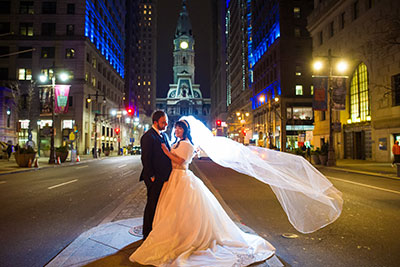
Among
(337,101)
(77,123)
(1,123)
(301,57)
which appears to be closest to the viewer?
(337,101)

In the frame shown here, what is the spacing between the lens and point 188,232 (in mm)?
4648

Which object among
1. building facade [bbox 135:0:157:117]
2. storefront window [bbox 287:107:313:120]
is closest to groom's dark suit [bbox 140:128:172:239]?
storefront window [bbox 287:107:313:120]

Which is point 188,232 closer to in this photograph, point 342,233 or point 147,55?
point 342,233

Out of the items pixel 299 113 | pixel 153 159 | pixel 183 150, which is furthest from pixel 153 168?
pixel 299 113

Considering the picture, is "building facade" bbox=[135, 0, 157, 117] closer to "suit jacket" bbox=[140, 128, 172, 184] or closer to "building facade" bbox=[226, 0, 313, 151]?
"building facade" bbox=[226, 0, 313, 151]

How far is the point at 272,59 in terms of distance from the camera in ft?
192

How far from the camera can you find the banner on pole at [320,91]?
2536cm

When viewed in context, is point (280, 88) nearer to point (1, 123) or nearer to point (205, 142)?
point (1, 123)

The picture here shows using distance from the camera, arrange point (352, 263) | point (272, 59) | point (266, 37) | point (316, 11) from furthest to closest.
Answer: point (266, 37) → point (272, 59) → point (316, 11) → point (352, 263)

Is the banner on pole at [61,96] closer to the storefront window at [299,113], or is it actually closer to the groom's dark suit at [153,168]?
the groom's dark suit at [153,168]

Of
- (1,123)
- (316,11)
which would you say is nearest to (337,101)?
(316,11)

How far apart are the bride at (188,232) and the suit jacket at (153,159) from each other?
11cm

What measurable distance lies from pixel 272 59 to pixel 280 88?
7.56 m

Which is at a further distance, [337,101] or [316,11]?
[316,11]
